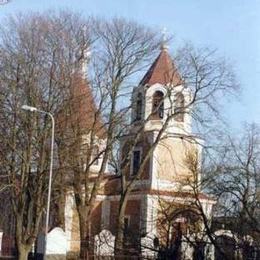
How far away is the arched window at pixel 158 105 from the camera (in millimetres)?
46125

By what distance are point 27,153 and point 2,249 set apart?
10.4m

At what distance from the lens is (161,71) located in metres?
50.1

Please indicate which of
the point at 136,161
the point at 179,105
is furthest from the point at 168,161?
the point at 179,105

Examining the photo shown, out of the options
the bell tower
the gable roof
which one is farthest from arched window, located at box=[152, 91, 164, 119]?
the gable roof

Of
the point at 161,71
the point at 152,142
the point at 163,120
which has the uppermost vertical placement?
the point at 161,71

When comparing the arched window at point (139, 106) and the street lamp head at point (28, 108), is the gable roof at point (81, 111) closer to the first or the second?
the street lamp head at point (28, 108)

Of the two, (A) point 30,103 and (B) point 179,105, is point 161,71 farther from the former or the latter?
(A) point 30,103

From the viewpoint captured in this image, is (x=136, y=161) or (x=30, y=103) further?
(x=136, y=161)

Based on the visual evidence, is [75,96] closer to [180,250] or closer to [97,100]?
[97,100]

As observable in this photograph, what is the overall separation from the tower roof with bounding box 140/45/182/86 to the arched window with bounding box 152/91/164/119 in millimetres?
993

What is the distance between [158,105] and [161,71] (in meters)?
4.81

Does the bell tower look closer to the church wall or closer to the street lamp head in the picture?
the church wall

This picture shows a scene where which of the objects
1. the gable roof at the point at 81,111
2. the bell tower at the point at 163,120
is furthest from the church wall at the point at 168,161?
the gable roof at the point at 81,111

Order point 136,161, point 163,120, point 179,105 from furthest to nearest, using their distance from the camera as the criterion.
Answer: point 136,161 → point 163,120 → point 179,105
